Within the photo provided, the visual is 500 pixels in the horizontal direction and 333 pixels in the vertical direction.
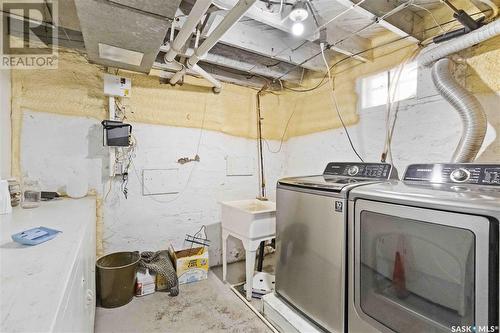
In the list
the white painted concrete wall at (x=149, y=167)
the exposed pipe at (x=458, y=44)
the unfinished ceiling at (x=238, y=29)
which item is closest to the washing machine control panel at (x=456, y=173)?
the exposed pipe at (x=458, y=44)

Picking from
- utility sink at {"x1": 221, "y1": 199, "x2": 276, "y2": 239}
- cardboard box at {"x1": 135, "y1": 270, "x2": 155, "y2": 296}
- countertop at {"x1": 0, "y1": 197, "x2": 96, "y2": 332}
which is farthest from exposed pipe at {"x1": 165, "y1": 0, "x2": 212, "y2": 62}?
cardboard box at {"x1": 135, "y1": 270, "x2": 155, "y2": 296}

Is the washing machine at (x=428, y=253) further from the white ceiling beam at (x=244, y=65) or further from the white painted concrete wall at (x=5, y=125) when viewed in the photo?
the white painted concrete wall at (x=5, y=125)

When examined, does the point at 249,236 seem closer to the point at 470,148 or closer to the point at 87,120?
the point at 470,148

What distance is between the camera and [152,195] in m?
2.58

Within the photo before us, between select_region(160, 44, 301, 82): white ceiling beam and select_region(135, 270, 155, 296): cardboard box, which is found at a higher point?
select_region(160, 44, 301, 82): white ceiling beam

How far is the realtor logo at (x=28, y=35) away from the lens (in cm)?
179

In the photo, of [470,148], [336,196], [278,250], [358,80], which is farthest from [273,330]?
[358,80]

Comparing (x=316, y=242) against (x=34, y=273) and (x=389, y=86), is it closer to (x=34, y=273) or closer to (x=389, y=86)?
(x=34, y=273)

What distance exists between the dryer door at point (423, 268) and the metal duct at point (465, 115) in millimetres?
799

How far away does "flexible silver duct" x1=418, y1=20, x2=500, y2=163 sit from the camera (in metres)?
1.50

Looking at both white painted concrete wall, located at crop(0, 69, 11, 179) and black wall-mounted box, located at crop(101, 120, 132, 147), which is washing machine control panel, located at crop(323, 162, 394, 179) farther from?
white painted concrete wall, located at crop(0, 69, 11, 179)

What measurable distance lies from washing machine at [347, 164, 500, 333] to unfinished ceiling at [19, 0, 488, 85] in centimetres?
119

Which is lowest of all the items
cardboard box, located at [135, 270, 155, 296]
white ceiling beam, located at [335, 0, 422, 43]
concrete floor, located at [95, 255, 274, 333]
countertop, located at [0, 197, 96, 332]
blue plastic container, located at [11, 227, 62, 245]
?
concrete floor, located at [95, 255, 274, 333]

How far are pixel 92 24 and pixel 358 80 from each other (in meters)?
2.27
